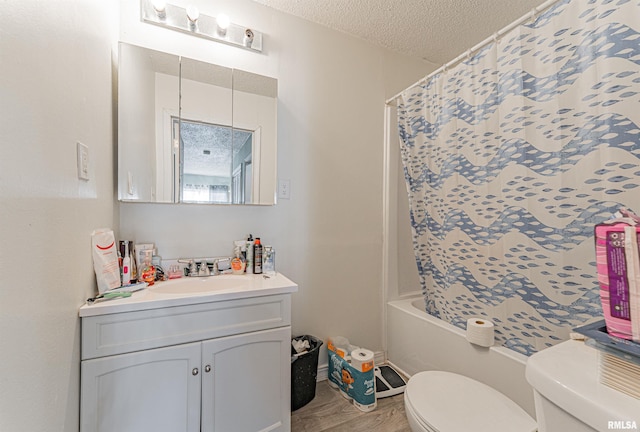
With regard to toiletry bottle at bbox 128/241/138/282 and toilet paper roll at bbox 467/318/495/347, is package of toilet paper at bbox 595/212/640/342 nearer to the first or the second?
toilet paper roll at bbox 467/318/495/347

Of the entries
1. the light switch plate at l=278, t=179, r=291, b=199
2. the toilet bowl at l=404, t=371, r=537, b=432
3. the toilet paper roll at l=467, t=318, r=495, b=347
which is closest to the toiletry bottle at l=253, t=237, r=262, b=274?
the light switch plate at l=278, t=179, r=291, b=199

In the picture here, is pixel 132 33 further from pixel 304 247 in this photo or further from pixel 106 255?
pixel 304 247

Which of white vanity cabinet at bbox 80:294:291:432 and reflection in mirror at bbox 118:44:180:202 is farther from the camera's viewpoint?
reflection in mirror at bbox 118:44:180:202

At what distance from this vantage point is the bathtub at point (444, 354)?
47.0 inches

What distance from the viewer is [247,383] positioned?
1165mm

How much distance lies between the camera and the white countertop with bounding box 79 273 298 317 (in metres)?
0.96

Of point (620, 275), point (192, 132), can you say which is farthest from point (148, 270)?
point (620, 275)

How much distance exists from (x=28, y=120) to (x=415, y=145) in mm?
1795

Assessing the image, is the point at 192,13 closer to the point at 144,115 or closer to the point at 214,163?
the point at 144,115

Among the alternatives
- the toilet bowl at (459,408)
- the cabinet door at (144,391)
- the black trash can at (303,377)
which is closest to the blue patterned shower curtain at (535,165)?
the toilet bowl at (459,408)

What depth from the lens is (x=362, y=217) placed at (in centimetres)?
196

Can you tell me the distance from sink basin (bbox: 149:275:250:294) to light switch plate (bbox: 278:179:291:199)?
57cm

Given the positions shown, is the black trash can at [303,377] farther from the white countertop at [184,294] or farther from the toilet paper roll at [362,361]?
the white countertop at [184,294]

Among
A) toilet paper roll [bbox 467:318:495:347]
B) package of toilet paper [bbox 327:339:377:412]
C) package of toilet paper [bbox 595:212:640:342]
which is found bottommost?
package of toilet paper [bbox 327:339:377:412]
